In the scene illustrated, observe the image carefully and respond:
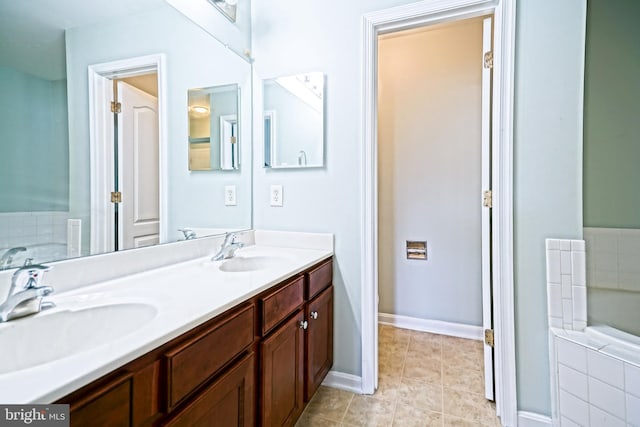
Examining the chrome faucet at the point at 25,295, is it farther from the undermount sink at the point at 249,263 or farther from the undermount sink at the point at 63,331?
the undermount sink at the point at 249,263

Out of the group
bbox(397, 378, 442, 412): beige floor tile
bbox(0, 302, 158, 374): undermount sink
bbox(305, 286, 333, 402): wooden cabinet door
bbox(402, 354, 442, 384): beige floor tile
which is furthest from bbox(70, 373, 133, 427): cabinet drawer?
bbox(402, 354, 442, 384): beige floor tile

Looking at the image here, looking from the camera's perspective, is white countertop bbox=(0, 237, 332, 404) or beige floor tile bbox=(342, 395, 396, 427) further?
beige floor tile bbox=(342, 395, 396, 427)

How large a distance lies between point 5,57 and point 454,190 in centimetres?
248

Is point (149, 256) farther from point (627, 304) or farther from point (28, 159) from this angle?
point (627, 304)

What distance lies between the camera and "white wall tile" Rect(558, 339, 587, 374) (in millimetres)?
1185

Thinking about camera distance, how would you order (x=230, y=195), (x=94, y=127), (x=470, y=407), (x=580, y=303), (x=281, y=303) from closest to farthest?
(x=94, y=127)
(x=281, y=303)
(x=580, y=303)
(x=470, y=407)
(x=230, y=195)

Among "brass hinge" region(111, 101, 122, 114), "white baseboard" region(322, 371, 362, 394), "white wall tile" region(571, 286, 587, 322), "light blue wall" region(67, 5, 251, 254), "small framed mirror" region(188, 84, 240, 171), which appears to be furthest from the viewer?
"white baseboard" region(322, 371, 362, 394)

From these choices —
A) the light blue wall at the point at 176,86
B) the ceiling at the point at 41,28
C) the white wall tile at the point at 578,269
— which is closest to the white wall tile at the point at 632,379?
the white wall tile at the point at 578,269

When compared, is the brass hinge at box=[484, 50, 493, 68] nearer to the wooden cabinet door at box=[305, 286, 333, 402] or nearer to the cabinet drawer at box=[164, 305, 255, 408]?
the wooden cabinet door at box=[305, 286, 333, 402]

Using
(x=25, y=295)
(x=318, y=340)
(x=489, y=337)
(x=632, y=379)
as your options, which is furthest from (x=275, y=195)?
(x=632, y=379)

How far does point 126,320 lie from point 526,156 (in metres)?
1.71

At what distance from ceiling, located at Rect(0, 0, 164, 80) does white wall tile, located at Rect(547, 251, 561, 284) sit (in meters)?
2.03

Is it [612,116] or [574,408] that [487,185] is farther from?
[574,408]

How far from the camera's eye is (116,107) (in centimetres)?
110
